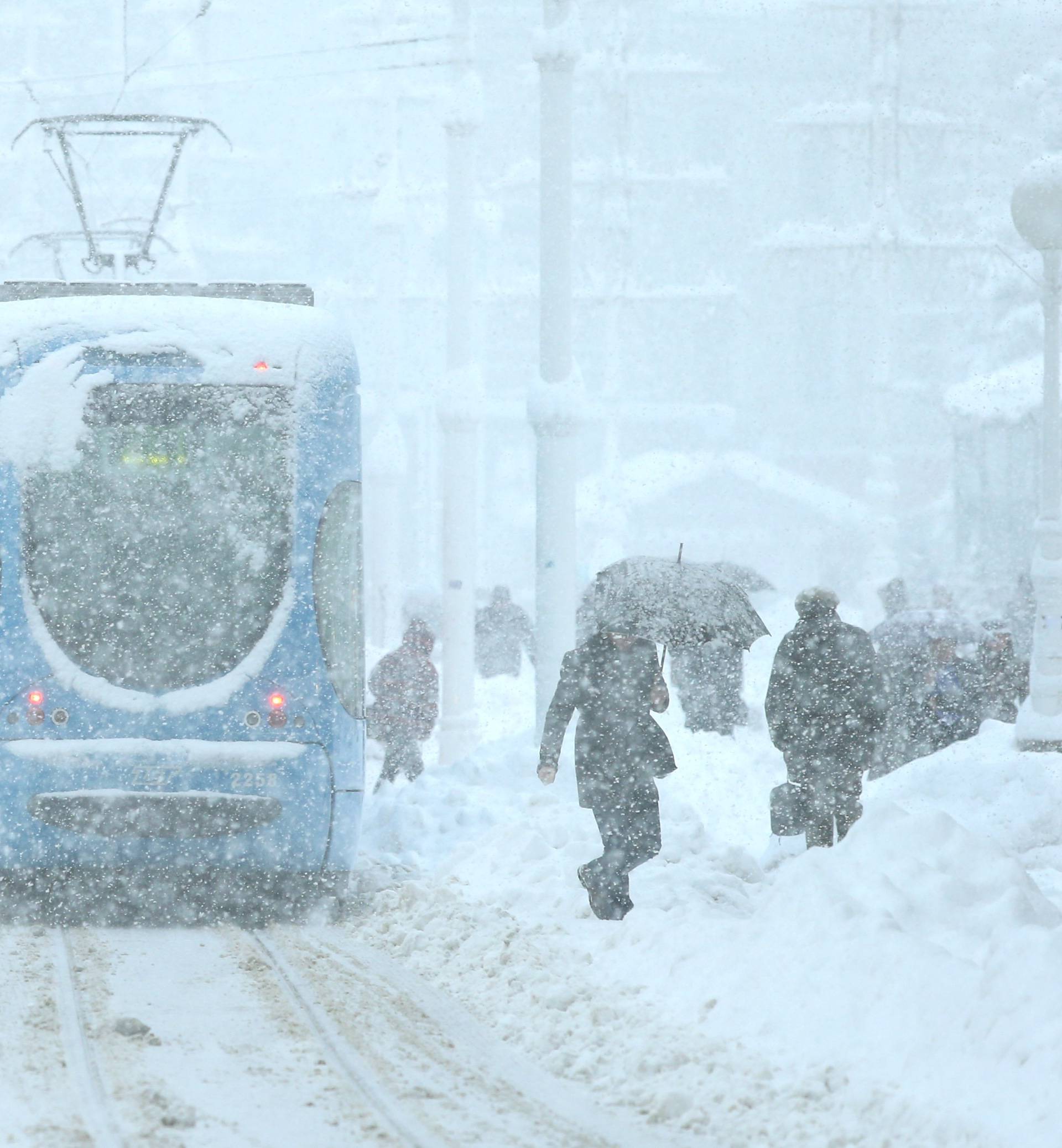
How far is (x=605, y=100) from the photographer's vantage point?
50.4m

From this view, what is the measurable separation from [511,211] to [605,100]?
12.2ft

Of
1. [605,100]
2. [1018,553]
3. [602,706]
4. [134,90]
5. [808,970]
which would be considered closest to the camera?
[808,970]

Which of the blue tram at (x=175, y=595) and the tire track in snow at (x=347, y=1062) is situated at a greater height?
the blue tram at (x=175, y=595)

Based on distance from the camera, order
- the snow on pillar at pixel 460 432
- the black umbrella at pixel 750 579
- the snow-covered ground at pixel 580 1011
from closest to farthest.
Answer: the snow-covered ground at pixel 580 1011 → the snow on pillar at pixel 460 432 → the black umbrella at pixel 750 579

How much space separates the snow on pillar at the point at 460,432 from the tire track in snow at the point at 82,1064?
27.1ft

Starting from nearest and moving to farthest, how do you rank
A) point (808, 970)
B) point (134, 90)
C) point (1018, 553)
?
1. point (808, 970)
2. point (1018, 553)
3. point (134, 90)

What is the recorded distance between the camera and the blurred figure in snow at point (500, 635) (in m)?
25.6

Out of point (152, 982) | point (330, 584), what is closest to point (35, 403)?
point (330, 584)

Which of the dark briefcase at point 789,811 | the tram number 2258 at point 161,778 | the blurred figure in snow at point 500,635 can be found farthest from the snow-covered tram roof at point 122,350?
the blurred figure in snow at point 500,635

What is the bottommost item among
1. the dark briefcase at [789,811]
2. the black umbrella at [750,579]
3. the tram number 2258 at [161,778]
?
the dark briefcase at [789,811]

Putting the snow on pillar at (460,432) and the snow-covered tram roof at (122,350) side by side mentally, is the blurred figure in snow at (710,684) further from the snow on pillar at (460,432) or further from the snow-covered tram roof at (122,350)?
the snow-covered tram roof at (122,350)

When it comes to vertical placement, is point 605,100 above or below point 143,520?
above

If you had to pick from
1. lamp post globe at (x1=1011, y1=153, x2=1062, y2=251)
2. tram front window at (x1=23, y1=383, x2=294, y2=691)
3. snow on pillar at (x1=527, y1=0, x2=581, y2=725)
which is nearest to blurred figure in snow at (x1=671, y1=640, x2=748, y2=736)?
snow on pillar at (x1=527, y1=0, x2=581, y2=725)

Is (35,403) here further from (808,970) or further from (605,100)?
(605,100)
